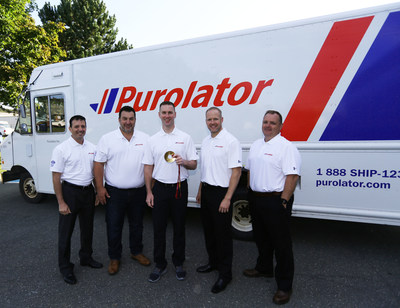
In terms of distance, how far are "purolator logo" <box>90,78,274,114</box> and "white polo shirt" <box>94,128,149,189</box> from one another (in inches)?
47.0

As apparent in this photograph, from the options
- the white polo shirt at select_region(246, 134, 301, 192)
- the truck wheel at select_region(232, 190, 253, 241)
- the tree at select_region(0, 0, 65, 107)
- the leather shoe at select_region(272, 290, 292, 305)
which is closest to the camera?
the white polo shirt at select_region(246, 134, 301, 192)

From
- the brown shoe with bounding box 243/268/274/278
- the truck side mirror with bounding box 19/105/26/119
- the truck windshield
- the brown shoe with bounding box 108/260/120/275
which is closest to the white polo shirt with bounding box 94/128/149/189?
the brown shoe with bounding box 108/260/120/275

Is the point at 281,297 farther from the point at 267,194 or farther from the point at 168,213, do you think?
the point at 168,213

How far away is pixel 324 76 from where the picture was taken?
10.5 feet

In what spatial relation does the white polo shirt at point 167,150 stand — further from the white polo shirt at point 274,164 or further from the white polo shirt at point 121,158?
the white polo shirt at point 274,164

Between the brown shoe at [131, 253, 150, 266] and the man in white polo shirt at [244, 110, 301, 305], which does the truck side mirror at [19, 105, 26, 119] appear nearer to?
the brown shoe at [131, 253, 150, 266]

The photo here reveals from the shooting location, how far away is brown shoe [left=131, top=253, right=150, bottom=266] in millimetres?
3246

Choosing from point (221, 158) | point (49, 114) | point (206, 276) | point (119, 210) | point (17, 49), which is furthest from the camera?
point (17, 49)

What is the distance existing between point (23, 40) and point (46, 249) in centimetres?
929

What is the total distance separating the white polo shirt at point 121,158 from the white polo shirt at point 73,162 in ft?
0.44

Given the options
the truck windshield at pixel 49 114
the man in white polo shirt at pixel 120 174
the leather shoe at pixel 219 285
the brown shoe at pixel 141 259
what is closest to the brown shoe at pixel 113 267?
the man in white polo shirt at pixel 120 174

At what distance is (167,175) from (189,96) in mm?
1532

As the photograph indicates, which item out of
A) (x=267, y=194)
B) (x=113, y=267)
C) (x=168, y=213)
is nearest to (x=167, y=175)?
(x=168, y=213)

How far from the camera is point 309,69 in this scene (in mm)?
3279
